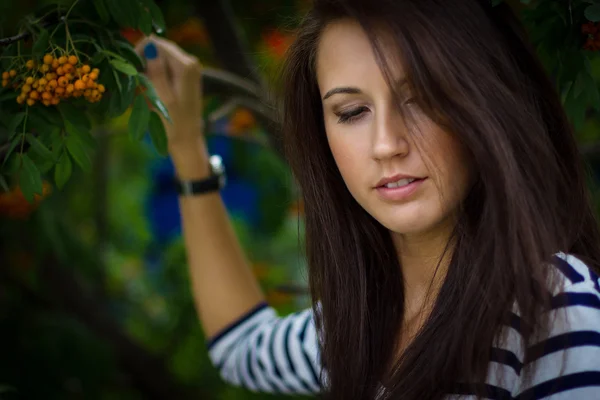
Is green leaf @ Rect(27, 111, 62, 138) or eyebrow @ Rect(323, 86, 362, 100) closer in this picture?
eyebrow @ Rect(323, 86, 362, 100)

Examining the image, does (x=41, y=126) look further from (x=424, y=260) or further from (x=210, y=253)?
(x=424, y=260)

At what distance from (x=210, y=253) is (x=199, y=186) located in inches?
8.0

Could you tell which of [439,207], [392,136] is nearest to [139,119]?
[392,136]

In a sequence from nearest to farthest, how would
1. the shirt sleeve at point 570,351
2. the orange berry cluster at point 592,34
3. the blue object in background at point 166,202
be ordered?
the shirt sleeve at point 570,351 < the orange berry cluster at point 592,34 < the blue object in background at point 166,202

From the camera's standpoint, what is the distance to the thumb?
2070 mm

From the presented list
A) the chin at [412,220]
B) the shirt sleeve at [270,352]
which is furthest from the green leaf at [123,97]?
the shirt sleeve at [270,352]

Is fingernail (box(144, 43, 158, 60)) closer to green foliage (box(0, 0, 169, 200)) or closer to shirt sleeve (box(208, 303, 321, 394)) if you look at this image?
green foliage (box(0, 0, 169, 200))

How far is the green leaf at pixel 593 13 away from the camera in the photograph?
1.42m

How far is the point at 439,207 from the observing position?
1.46 metres

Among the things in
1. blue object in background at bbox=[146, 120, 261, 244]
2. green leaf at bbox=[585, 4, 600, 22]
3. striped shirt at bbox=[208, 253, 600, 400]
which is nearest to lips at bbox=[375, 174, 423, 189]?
striped shirt at bbox=[208, 253, 600, 400]

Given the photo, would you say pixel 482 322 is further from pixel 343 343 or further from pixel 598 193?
pixel 598 193

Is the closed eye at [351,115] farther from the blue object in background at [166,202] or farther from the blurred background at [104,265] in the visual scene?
the blue object in background at [166,202]

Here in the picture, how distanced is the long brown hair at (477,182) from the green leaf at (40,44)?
0.54 metres

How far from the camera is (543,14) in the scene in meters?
1.60
